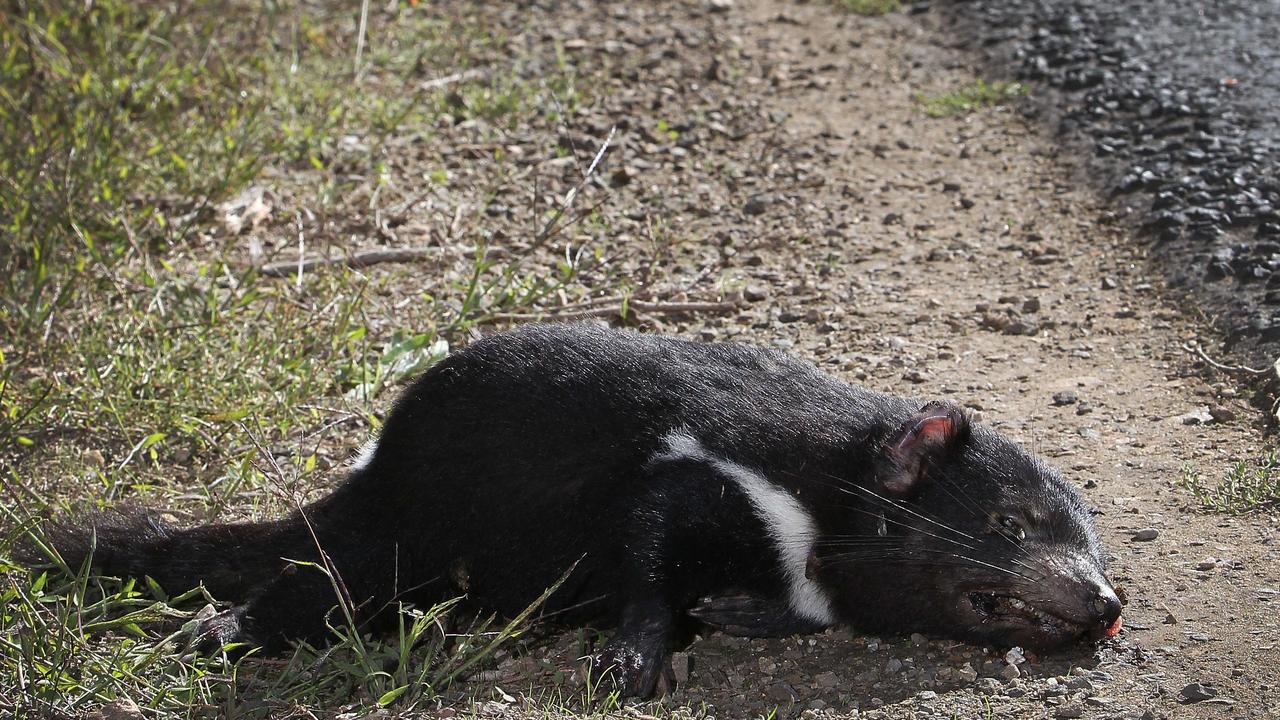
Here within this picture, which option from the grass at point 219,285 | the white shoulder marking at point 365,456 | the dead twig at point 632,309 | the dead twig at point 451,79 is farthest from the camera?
the dead twig at point 451,79

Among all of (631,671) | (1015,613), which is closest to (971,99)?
(1015,613)

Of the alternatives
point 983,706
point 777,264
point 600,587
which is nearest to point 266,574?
point 600,587

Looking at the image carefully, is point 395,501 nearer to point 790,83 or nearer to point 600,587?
point 600,587

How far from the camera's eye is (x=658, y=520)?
3920 mm

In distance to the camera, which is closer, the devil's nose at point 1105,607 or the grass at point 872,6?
the devil's nose at point 1105,607

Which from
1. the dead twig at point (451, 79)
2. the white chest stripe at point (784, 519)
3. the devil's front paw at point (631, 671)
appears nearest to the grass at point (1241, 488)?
the white chest stripe at point (784, 519)

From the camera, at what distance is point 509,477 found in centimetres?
413

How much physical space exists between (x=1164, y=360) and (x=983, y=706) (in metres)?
2.19

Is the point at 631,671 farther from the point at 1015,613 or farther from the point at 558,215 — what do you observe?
the point at 558,215

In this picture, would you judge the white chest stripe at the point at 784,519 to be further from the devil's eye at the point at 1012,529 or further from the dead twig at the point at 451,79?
the dead twig at the point at 451,79

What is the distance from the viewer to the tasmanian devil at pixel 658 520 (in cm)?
380

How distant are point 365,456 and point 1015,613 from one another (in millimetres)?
2019

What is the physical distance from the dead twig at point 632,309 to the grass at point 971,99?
232 cm

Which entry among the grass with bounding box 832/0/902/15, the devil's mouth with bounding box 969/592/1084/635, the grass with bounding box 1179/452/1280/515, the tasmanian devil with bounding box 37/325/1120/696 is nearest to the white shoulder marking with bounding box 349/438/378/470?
the tasmanian devil with bounding box 37/325/1120/696
